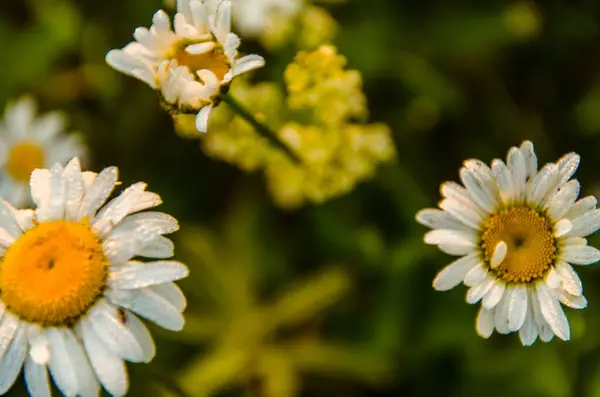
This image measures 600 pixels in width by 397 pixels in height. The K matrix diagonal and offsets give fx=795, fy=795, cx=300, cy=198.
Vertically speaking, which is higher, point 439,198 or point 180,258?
Result: point 439,198

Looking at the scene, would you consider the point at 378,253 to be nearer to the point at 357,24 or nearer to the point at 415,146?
the point at 415,146

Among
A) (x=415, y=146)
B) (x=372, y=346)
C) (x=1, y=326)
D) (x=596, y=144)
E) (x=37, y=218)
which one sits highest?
(x=596, y=144)

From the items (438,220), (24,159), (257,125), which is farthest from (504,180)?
(24,159)

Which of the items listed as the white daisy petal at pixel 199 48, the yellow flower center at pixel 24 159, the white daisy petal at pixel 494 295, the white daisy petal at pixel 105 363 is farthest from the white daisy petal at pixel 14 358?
the yellow flower center at pixel 24 159

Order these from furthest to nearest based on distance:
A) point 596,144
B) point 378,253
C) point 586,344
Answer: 1. point 596,144
2. point 378,253
3. point 586,344

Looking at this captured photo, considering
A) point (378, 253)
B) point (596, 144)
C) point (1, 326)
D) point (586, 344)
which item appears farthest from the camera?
point (596, 144)

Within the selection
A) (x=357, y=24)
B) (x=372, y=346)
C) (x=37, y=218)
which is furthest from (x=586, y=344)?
(x=37, y=218)

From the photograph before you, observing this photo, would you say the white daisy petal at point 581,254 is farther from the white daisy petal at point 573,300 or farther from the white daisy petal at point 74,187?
the white daisy petal at point 74,187
